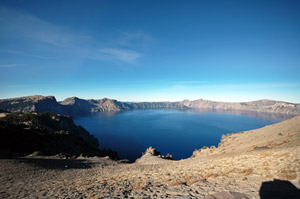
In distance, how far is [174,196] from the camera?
23.2ft

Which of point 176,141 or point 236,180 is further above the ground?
point 236,180

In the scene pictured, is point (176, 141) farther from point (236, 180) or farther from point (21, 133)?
point (236, 180)

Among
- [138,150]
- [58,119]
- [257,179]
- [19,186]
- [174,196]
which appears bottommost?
[138,150]

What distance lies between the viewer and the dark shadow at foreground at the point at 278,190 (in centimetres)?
559

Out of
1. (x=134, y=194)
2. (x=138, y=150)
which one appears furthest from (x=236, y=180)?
(x=138, y=150)

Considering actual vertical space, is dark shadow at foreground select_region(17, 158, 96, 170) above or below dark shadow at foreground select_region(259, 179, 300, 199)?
below

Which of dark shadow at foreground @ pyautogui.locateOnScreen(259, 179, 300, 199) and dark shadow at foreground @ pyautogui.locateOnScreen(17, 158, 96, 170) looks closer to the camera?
dark shadow at foreground @ pyautogui.locateOnScreen(259, 179, 300, 199)

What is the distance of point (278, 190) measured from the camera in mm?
6102

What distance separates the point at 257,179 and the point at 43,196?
14.4 meters

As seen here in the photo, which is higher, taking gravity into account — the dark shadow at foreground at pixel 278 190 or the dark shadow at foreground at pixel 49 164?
the dark shadow at foreground at pixel 278 190

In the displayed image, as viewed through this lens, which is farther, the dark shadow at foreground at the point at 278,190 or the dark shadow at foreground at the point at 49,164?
the dark shadow at foreground at the point at 49,164

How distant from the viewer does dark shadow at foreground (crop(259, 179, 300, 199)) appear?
5.59 m

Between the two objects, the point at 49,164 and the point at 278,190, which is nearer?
the point at 278,190

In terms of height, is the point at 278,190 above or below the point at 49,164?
above
